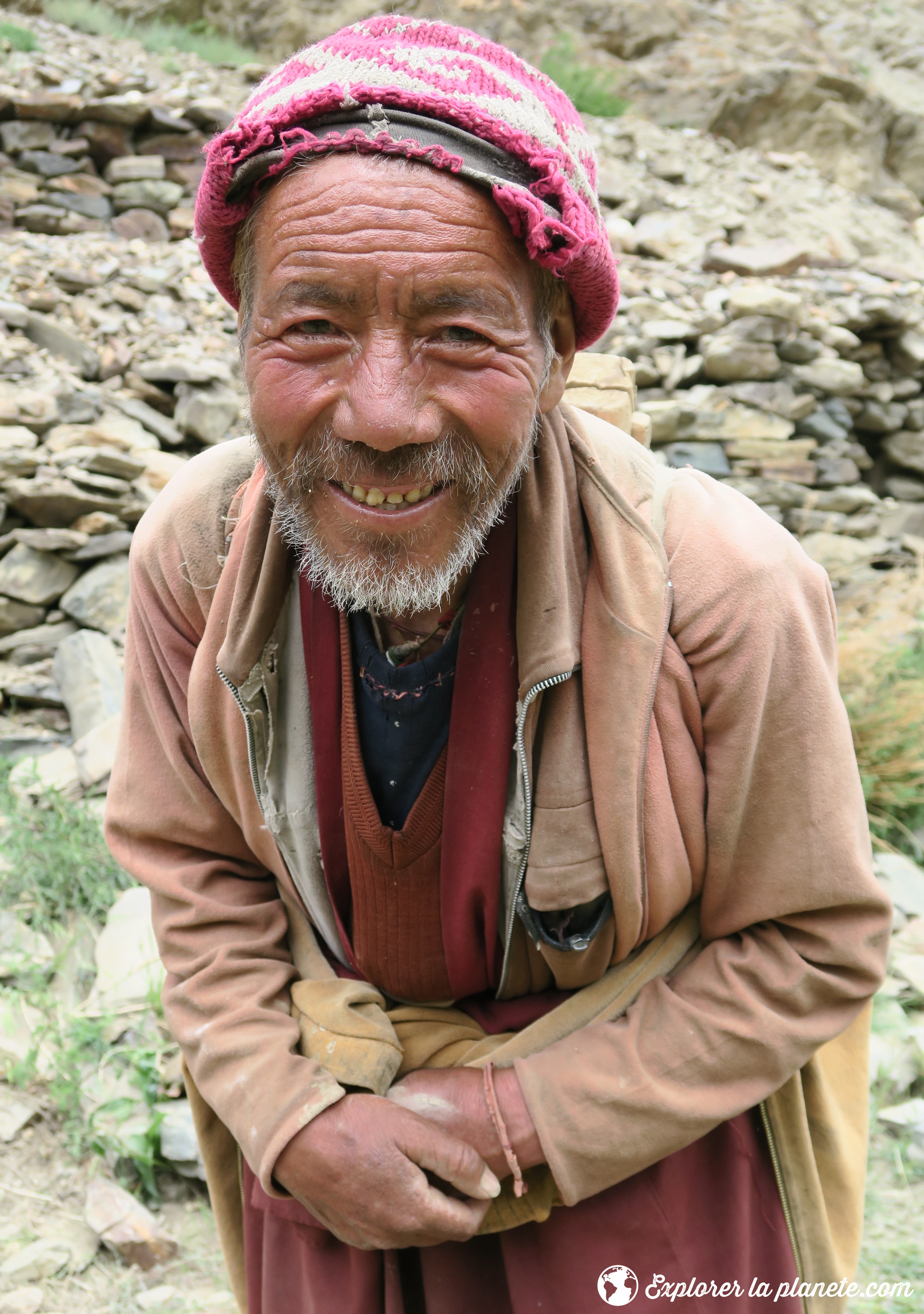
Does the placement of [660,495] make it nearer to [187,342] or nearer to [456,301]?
[456,301]

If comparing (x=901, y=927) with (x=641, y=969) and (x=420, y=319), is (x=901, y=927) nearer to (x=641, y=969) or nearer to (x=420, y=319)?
(x=641, y=969)

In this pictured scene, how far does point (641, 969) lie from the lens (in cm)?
154

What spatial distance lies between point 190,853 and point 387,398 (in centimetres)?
87

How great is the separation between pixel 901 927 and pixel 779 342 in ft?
11.9

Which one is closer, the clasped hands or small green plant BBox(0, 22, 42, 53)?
the clasped hands

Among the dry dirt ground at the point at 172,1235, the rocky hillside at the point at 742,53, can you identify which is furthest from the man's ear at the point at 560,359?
the rocky hillside at the point at 742,53

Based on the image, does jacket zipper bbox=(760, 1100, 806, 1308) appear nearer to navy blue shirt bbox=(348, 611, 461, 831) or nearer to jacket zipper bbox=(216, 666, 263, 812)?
navy blue shirt bbox=(348, 611, 461, 831)

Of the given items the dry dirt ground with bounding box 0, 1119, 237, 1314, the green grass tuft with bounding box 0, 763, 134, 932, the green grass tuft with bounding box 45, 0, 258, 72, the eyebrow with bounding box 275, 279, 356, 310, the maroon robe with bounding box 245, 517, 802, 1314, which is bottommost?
the dry dirt ground with bounding box 0, 1119, 237, 1314

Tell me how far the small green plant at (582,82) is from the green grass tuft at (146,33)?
2.78m

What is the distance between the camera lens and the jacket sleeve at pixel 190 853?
155 cm

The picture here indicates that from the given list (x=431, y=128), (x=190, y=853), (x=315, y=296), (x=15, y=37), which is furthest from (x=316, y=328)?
(x=15, y=37)

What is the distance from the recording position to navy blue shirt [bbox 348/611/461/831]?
1524mm

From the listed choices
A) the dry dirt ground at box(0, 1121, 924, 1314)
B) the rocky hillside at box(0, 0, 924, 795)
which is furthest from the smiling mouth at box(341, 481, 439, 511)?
the rocky hillside at box(0, 0, 924, 795)

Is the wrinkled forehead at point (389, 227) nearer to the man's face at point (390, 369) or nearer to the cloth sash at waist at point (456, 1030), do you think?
the man's face at point (390, 369)
